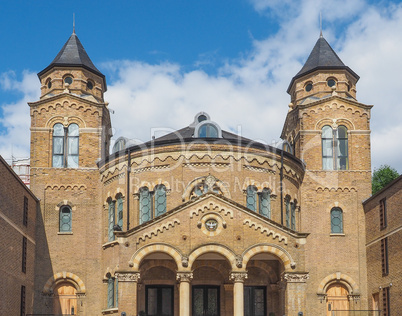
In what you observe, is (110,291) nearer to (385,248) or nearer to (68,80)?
(68,80)

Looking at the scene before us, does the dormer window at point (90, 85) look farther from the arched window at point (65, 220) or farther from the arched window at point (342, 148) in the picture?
the arched window at point (342, 148)

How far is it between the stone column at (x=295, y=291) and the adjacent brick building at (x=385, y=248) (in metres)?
5.19

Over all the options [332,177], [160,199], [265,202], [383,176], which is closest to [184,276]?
[160,199]

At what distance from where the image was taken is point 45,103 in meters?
42.7

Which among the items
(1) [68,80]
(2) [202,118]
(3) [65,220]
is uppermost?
(1) [68,80]

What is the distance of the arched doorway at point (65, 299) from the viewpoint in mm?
39656

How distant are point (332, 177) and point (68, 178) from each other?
1572 centimetres

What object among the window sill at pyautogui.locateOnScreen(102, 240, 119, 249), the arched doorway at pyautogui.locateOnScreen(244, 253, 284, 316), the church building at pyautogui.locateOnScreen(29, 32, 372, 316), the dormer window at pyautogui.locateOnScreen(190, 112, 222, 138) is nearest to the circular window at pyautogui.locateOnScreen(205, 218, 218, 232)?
the church building at pyautogui.locateOnScreen(29, 32, 372, 316)

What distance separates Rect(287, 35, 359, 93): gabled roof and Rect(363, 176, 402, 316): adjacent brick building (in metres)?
9.11

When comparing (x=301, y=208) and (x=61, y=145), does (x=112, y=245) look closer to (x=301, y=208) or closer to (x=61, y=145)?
(x=61, y=145)

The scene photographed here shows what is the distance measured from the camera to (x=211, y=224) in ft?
109

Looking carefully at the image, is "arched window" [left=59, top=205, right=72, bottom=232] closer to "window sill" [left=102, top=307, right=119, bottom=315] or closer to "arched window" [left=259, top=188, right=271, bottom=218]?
"window sill" [left=102, top=307, right=119, bottom=315]

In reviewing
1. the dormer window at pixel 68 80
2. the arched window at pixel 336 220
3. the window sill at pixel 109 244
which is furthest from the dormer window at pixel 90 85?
the arched window at pixel 336 220

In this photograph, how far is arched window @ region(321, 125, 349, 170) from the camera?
42.5 meters
